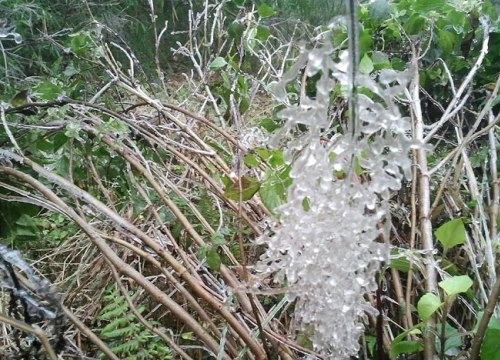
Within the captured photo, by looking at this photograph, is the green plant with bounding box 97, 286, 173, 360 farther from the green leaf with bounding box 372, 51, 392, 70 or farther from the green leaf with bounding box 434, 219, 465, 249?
the green leaf with bounding box 372, 51, 392, 70

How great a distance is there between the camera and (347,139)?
44 cm

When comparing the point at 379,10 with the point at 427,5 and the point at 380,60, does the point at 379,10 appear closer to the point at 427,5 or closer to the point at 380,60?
the point at 427,5

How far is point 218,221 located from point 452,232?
1.26 feet

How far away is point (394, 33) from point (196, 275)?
0.77 metres

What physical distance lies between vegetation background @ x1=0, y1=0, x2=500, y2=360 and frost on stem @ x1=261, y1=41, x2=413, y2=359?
4 cm

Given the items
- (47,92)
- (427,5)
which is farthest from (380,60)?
(47,92)

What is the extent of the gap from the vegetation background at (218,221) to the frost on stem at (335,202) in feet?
0.13

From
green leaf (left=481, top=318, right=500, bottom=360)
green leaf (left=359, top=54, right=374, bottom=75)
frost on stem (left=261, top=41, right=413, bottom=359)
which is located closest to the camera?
frost on stem (left=261, top=41, right=413, bottom=359)

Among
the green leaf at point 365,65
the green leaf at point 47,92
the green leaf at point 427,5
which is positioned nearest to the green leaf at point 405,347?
the green leaf at point 365,65

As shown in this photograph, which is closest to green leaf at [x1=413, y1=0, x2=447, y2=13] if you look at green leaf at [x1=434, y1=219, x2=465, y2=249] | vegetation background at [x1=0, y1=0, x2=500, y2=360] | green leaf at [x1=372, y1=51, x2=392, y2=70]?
vegetation background at [x1=0, y1=0, x2=500, y2=360]

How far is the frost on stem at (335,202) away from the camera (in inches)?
17.2

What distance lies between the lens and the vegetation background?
2.08 feet

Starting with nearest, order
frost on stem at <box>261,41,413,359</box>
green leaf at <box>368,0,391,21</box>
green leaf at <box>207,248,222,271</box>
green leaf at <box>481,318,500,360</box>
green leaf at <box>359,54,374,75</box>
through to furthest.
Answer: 1. frost on stem at <box>261,41,413,359</box>
2. green leaf at <box>481,318,500,360</box>
3. green leaf at <box>207,248,222,271</box>
4. green leaf at <box>359,54,374,75</box>
5. green leaf at <box>368,0,391,21</box>

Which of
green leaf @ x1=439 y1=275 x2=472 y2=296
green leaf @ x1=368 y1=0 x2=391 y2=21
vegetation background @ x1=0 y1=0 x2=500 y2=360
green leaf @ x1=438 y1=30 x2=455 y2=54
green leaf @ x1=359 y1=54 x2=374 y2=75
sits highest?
green leaf @ x1=368 y1=0 x2=391 y2=21
